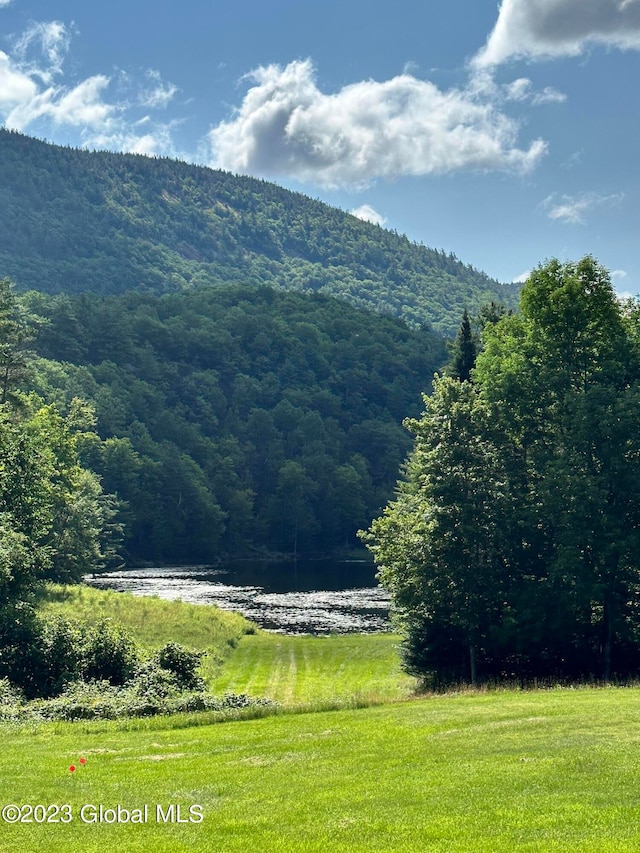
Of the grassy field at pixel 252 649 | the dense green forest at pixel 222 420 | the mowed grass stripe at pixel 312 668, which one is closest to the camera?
the mowed grass stripe at pixel 312 668

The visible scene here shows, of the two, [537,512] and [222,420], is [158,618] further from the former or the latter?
[222,420]

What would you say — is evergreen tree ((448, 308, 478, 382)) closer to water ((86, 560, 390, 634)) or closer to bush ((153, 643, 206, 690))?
water ((86, 560, 390, 634))

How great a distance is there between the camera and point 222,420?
565 ft

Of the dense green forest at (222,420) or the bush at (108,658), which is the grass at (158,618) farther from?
the dense green forest at (222,420)

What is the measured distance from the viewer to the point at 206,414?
168000 mm

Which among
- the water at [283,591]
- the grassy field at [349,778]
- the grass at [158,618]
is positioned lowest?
the water at [283,591]

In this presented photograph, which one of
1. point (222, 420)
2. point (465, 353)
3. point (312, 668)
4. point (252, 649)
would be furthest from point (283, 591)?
point (222, 420)

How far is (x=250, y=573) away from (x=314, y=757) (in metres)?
95.5

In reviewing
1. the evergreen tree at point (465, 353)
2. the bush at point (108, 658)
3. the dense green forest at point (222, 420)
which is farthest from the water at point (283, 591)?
the bush at point (108, 658)

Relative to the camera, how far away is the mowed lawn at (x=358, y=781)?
481 inches

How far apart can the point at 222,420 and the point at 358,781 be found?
159 m

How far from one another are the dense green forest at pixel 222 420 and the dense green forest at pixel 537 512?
294 feet

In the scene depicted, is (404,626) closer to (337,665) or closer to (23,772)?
(337,665)

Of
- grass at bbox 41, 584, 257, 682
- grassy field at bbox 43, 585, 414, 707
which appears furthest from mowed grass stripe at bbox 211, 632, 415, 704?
grass at bbox 41, 584, 257, 682
